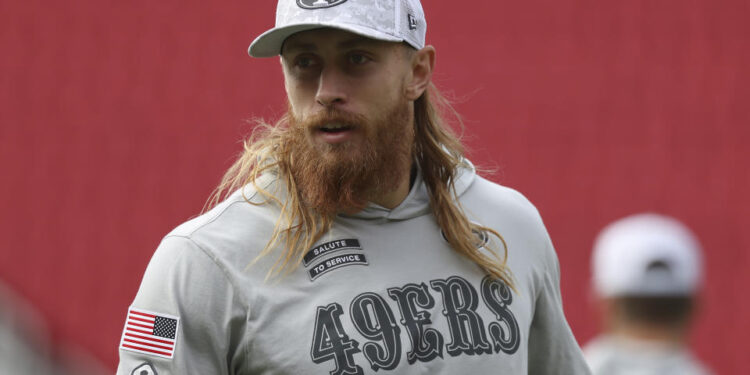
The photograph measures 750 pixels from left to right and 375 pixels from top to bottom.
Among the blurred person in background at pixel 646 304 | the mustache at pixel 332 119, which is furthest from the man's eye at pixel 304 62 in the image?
the blurred person in background at pixel 646 304

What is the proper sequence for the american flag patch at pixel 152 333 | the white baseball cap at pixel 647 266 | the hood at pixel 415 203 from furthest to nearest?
the white baseball cap at pixel 647 266 → the hood at pixel 415 203 → the american flag patch at pixel 152 333

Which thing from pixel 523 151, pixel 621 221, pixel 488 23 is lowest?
pixel 621 221

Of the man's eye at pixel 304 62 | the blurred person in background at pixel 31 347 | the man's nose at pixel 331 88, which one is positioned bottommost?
the blurred person in background at pixel 31 347

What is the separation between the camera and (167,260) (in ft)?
7.02

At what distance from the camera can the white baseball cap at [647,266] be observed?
106 inches

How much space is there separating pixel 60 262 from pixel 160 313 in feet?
16.5

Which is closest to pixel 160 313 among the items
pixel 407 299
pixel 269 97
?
pixel 407 299

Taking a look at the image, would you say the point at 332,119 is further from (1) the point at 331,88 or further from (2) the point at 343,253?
(2) the point at 343,253

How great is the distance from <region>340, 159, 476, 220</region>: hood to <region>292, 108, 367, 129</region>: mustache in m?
0.21

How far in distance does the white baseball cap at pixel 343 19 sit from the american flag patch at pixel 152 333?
2.15ft

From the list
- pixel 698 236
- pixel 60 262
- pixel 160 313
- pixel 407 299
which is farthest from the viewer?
pixel 60 262

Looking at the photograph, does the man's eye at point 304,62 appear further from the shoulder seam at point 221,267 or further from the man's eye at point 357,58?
the shoulder seam at point 221,267

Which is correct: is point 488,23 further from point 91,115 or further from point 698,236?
point 91,115

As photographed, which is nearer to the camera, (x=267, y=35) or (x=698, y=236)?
(x=267, y=35)
